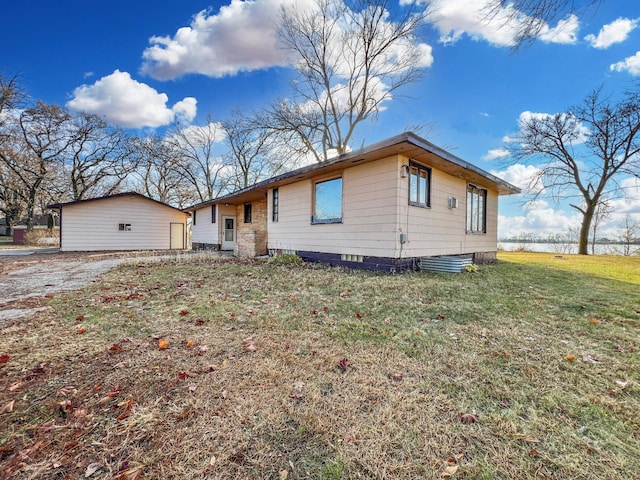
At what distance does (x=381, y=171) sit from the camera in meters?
6.72

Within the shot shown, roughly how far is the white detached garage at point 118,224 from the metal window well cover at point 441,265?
17.1 meters

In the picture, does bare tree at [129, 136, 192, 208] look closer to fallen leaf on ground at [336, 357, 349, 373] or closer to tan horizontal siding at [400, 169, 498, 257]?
tan horizontal siding at [400, 169, 498, 257]

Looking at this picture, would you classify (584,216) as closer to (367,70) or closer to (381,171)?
(367,70)

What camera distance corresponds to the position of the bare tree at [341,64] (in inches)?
569

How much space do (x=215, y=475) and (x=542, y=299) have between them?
526 centimetres

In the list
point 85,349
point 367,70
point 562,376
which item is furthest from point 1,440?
point 367,70

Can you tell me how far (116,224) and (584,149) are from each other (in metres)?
28.0

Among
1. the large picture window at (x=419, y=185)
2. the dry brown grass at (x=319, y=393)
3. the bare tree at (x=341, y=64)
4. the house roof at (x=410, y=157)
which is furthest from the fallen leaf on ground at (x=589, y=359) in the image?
the bare tree at (x=341, y=64)

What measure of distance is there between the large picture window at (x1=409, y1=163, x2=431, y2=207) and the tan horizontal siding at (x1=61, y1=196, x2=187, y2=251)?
56.8ft

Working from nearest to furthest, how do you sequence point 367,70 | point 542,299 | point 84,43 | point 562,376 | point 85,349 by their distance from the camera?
point 562,376
point 85,349
point 542,299
point 84,43
point 367,70

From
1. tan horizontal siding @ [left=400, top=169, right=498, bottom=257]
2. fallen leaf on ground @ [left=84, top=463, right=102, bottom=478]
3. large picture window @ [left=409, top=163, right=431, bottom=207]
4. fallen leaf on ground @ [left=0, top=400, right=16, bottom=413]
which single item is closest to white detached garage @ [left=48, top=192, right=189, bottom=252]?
large picture window @ [left=409, top=163, right=431, bottom=207]

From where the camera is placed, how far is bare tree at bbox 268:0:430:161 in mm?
14453

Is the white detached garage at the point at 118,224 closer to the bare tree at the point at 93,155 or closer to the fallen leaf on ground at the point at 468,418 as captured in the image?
the bare tree at the point at 93,155

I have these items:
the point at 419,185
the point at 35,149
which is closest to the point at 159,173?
the point at 35,149
